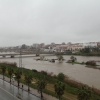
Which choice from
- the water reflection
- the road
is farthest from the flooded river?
the road

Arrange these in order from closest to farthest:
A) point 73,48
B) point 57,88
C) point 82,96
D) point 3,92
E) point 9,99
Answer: point 82,96 < point 57,88 < point 9,99 < point 3,92 < point 73,48

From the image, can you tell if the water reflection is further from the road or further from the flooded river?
the road

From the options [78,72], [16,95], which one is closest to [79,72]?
[78,72]

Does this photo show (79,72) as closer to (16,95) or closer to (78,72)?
(78,72)

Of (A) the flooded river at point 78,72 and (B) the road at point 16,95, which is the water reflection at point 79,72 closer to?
(A) the flooded river at point 78,72

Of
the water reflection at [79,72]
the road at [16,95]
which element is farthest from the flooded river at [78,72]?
the road at [16,95]

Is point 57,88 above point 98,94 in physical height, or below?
above

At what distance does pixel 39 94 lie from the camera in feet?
24.8

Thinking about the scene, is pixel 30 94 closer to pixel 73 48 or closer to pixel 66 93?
pixel 66 93

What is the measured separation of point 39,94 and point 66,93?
1459 millimetres

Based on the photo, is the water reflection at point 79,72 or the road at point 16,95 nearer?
the road at point 16,95

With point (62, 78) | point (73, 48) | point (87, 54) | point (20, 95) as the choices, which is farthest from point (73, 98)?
point (73, 48)

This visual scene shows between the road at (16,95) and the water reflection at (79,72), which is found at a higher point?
the road at (16,95)

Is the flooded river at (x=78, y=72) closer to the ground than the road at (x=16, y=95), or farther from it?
closer to the ground
